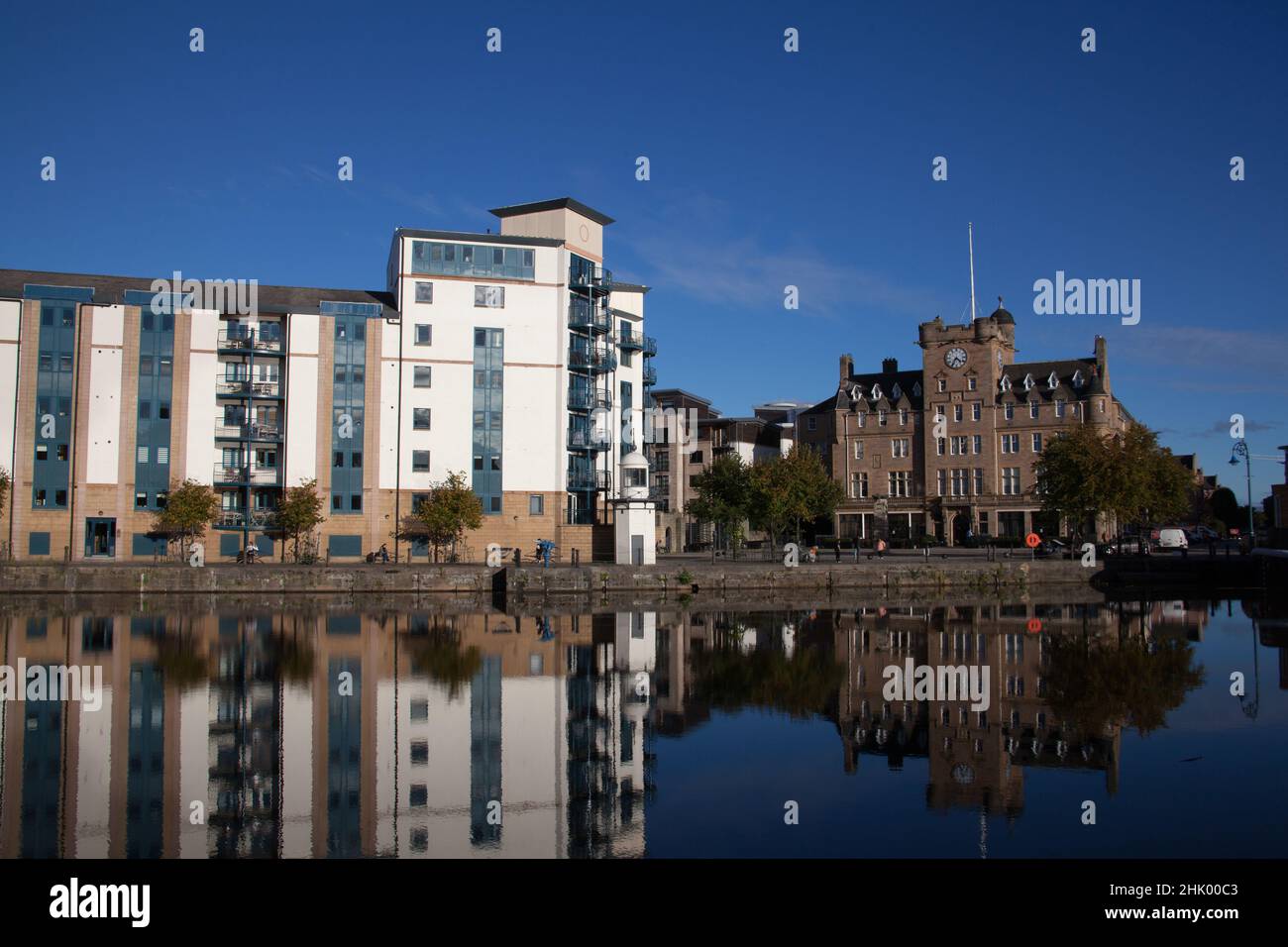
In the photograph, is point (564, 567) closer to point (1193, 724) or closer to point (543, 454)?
point (543, 454)

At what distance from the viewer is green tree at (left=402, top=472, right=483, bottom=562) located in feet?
179

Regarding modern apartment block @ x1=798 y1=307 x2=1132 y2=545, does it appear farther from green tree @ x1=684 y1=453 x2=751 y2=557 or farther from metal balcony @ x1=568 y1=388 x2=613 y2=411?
metal balcony @ x1=568 y1=388 x2=613 y2=411

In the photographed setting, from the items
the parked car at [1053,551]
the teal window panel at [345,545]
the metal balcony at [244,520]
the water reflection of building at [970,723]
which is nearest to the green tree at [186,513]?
the metal balcony at [244,520]

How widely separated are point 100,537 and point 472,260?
2611 cm

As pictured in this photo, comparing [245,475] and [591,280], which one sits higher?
[591,280]

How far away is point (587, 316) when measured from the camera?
62.2 metres

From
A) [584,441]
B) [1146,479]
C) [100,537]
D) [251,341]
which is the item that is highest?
[251,341]

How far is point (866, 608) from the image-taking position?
4228 centimetres

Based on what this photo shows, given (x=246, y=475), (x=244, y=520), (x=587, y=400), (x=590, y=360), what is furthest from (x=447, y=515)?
(x=590, y=360)

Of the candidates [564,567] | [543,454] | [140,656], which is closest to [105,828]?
[140,656]

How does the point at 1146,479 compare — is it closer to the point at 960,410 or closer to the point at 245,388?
the point at 960,410

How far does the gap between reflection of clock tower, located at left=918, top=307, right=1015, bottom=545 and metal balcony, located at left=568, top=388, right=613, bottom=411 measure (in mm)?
31633

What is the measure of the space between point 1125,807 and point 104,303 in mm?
58363

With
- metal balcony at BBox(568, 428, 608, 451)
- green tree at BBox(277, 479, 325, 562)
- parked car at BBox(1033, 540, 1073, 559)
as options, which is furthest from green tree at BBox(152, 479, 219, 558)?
parked car at BBox(1033, 540, 1073, 559)
